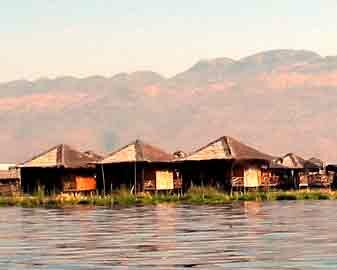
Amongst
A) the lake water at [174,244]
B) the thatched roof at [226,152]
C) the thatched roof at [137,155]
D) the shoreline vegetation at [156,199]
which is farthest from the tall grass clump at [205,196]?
the lake water at [174,244]

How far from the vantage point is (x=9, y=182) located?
248ft

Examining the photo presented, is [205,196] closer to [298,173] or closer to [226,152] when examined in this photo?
[226,152]

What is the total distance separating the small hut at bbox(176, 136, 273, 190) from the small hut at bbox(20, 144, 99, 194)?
654cm

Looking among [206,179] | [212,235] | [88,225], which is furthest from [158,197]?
[212,235]

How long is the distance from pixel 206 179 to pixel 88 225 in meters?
32.2

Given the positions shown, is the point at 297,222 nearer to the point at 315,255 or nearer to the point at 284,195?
the point at 315,255

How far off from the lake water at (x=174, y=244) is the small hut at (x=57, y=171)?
3025 centimetres

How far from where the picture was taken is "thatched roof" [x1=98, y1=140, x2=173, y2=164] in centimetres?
5994

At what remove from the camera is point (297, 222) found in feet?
93.9

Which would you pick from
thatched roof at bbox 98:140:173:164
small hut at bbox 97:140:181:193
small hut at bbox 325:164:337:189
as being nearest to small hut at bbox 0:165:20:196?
small hut at bbox 97:140:181:193

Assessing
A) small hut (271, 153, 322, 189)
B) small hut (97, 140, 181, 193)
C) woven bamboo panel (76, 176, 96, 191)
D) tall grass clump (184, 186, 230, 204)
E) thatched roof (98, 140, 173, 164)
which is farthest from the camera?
small hut (271, 153, 322, 189)

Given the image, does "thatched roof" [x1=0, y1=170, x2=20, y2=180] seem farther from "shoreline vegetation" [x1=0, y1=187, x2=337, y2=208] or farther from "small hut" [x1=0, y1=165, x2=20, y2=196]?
"shoreline vegetation" [x1=0, y1=187, x2=337, y2=208]

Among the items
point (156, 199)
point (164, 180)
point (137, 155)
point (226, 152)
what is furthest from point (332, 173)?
point (156, 199)

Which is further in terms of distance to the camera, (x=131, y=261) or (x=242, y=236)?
(x=242, y=236)
